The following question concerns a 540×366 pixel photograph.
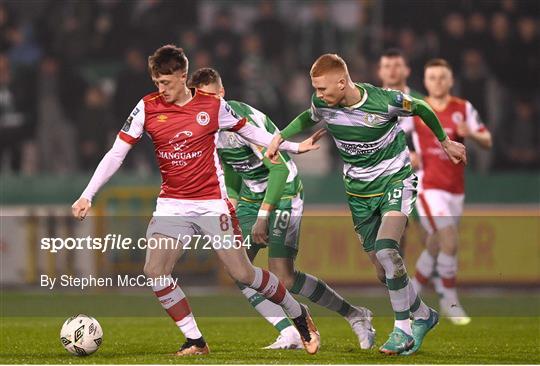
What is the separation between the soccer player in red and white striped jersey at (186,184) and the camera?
7.99 meters

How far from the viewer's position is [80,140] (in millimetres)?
16688

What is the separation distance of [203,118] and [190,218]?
66 centimetres

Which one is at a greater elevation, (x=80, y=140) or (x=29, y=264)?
(x=80, y=140)

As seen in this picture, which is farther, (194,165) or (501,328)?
(501,328)

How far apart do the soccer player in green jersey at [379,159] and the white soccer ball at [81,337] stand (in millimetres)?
1665

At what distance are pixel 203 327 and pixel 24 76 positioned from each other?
7.12m

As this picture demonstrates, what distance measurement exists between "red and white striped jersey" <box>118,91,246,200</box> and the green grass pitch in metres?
1.13

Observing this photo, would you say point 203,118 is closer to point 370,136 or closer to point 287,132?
point 287,132

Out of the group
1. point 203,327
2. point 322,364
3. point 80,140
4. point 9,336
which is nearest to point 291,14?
Answer: point 80,140

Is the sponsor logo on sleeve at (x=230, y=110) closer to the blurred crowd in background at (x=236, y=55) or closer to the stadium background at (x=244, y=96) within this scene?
the stadium background at (x=244, y=96)

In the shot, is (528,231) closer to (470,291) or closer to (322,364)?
(470,291)

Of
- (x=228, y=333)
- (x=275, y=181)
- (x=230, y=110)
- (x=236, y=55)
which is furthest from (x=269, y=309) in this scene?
(x=236, y=55)

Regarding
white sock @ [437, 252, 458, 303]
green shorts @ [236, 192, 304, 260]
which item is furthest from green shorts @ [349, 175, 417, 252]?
white sock @ [437, 252, 458, 303]

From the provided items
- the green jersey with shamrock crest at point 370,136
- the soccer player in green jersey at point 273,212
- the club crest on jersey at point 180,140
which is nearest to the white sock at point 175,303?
the soccer player in green jersey at point 273,212
